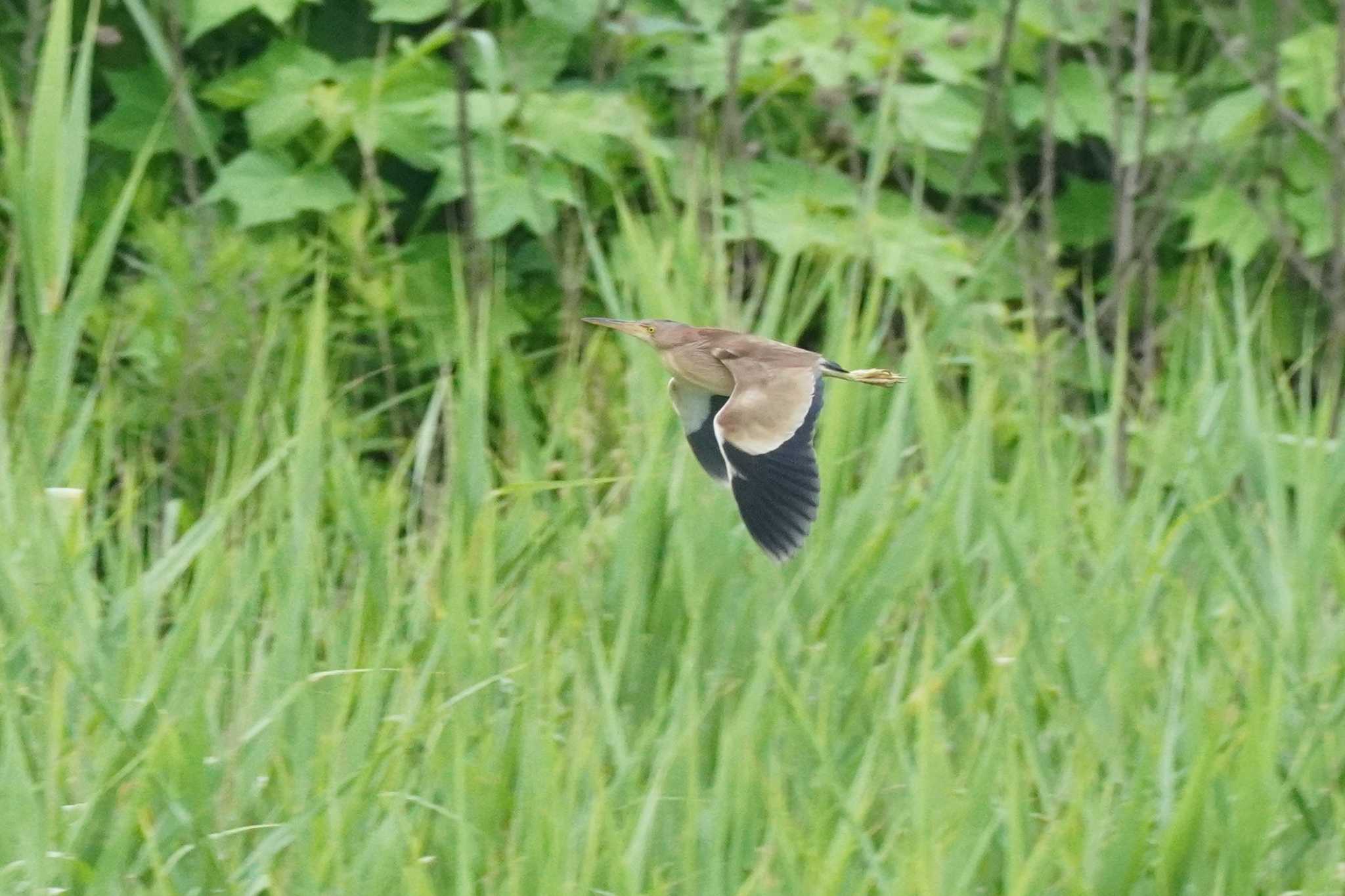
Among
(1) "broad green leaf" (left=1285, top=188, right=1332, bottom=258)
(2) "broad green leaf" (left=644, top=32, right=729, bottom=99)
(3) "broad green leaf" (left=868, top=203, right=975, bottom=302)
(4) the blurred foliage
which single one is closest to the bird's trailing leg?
(4) the blurred foliage

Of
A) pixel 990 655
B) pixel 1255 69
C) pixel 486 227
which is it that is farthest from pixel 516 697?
pixel 1255 69

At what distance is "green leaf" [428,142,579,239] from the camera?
2961 millimetres

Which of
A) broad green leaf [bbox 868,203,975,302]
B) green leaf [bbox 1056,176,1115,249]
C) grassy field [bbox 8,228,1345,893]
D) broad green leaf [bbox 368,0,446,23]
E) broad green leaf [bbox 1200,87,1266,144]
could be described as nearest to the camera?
grassy field [bbox 8,228,1345,893]

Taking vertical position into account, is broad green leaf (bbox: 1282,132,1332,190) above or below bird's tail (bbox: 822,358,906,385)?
above

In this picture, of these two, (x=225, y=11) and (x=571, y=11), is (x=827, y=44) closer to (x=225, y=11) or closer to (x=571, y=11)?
(x=571, y=11)

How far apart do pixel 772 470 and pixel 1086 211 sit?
2.11 meters

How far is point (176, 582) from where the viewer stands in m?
2.25

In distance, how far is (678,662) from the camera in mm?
1986

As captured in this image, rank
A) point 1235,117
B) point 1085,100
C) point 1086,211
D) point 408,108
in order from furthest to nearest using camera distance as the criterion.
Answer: point 1086,211 < point 1085,100 < point 1235,117 < point 408,108

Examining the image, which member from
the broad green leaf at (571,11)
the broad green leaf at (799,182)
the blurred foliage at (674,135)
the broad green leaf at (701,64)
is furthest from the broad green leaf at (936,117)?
the broad green leaf at (571,11)

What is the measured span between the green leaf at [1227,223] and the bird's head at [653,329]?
151cm

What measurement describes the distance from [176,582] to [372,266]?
0.89 metres

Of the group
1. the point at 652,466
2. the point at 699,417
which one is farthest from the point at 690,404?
the point at 652,466

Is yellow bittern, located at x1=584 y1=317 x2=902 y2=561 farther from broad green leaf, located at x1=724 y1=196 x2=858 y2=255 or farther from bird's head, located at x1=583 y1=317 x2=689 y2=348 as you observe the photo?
broad green leaf, located at x1=724 y1=196 x2=858 y2=255
